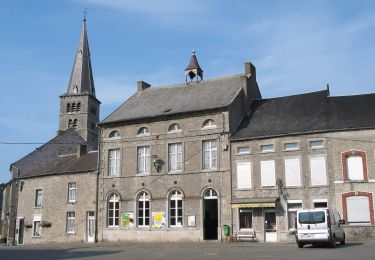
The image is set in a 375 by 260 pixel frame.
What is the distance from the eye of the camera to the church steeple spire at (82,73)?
7500 centimetres

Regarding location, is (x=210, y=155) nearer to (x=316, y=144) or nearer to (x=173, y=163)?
(x=173, y=163)

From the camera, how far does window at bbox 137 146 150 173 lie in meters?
32.5

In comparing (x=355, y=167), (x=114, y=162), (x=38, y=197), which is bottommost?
(x=38, y=197)

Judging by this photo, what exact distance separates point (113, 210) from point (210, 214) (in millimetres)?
7507

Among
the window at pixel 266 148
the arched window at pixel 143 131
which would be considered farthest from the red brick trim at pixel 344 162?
the arched window at pixel 143 131

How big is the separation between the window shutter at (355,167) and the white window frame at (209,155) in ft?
27.6

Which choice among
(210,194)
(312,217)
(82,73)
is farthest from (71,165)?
(82,73)

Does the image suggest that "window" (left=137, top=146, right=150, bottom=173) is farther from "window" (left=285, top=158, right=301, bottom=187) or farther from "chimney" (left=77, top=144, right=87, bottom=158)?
"window" (left=285, top=158, right=301, bottom=187)

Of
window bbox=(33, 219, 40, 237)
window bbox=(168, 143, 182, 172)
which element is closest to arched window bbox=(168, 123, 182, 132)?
window bbox=(168, 143, 182, 172)

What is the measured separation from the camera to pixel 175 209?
101ft

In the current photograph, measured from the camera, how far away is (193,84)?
118 feet

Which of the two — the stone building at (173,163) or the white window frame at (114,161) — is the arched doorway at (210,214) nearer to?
the stone building at (173,163)

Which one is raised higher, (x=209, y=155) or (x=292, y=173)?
(x=209, y=155)

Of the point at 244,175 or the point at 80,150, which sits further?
the point at 80,150
